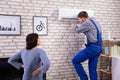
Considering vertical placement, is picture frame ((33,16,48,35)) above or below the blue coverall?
above

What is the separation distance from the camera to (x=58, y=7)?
5102mm

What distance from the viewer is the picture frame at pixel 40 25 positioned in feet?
16.0

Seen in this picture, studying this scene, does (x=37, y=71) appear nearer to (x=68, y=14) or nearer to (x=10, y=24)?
(x=10, y=24)

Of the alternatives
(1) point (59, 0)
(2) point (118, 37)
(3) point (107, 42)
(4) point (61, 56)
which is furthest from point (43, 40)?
(2) point (118, 37)

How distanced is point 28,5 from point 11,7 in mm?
365

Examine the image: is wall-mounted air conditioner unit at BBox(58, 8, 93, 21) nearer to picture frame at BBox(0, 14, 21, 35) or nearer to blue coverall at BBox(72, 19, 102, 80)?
blue coverall at BBox(72, 19, 102, 80)

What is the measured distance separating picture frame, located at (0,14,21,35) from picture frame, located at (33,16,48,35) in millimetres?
356

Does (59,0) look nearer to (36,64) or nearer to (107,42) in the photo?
(107,42)

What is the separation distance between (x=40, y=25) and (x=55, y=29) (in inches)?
14.6

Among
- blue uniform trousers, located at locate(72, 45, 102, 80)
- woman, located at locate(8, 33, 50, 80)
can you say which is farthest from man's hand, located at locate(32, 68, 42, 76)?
blue uniform trousers, located at locate(72, 45, 102, 80)

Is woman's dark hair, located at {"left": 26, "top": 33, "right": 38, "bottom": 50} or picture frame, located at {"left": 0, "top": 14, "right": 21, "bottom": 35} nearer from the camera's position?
woman's dark hair, located at {"left": 26, "top": 33, "right": 38, "bottom": 50}

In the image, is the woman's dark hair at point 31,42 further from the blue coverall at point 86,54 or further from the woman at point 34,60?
the blue coverall at point 86,54

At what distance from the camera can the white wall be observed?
4668 millimetres

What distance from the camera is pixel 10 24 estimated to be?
4.61m
